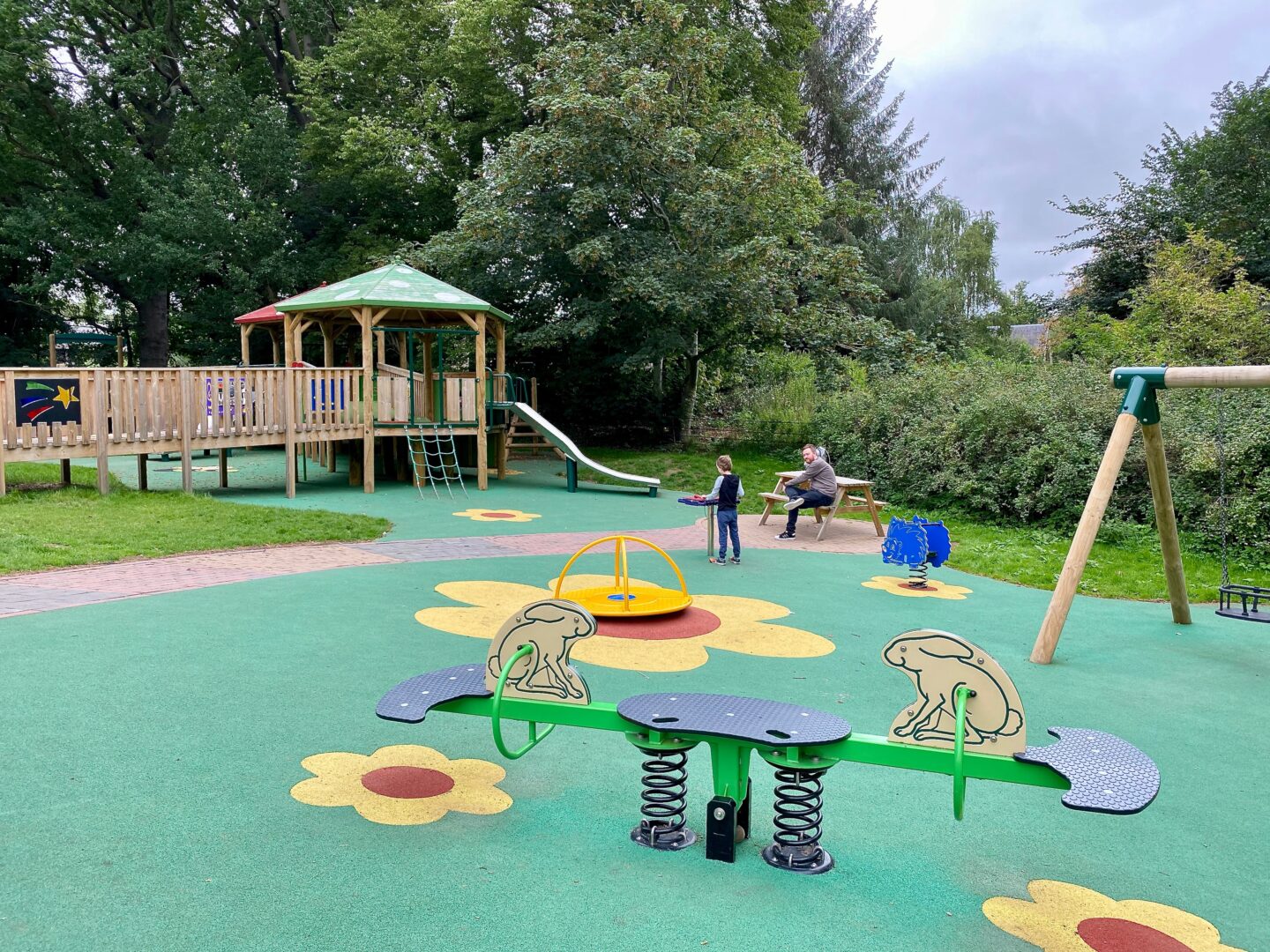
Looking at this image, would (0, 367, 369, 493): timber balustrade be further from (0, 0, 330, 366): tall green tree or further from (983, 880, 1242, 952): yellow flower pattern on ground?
(983, 880, 1242, 952): yellow flower pattern on ground

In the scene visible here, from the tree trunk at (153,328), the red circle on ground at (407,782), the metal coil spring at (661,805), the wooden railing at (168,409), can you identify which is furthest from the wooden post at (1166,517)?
the tree trunk at (153,328)

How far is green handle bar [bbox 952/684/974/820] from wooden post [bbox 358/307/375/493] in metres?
13.7

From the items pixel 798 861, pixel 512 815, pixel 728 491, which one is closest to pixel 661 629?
pixel 728 491

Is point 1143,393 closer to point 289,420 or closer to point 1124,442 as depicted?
point 1124,442

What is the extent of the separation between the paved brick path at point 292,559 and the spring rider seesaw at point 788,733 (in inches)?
195

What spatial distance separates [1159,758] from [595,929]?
3.32 meters

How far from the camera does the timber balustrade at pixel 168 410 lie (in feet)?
39.0

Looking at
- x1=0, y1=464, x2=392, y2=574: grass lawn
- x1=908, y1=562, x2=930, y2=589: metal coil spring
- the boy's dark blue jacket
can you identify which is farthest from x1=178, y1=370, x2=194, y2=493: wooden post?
x1=908, y1=562, x2=930, y2=589: metal coil spring

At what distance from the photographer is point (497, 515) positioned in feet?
44.5

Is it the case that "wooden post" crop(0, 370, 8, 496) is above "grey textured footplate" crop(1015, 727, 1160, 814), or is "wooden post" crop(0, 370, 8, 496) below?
above

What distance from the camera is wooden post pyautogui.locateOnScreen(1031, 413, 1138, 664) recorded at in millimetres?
6430

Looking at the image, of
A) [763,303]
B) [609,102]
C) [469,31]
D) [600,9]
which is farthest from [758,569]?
[469,31]

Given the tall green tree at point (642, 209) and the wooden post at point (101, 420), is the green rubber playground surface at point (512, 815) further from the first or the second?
the tall green tree at point (642, 209)

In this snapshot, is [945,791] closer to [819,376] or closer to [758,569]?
[758,569]
